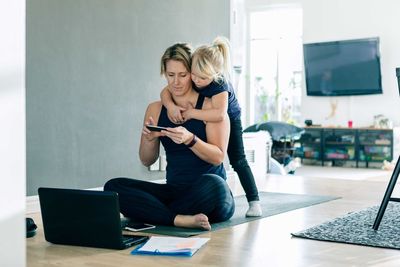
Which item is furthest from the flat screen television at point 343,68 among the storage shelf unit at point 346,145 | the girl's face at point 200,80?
the girl's face at point 200,80

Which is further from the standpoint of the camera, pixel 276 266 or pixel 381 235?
pixel 381 235

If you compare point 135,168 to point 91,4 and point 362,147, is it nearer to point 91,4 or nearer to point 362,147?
point 91,4

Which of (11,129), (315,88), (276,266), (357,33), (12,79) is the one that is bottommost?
(276,266)

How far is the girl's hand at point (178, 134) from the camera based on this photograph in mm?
3074

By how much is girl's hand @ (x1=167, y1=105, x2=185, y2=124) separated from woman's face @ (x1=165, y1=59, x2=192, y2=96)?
3.3 inches

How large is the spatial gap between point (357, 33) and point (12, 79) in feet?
28.6

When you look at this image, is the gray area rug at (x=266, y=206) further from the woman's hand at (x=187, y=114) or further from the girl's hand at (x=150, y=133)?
the woman's hand at (x=187, y=114)

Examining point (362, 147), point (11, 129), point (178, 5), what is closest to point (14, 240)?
point (11, 129)

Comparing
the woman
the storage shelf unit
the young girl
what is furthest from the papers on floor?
the storage shelf unit

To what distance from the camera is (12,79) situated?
1936 millimetres

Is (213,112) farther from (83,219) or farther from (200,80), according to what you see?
(83,219)

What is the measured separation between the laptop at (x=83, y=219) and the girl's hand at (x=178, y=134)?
18.5 inches

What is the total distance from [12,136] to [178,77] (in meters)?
1.40

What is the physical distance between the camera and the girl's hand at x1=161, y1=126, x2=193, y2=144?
307 cm
